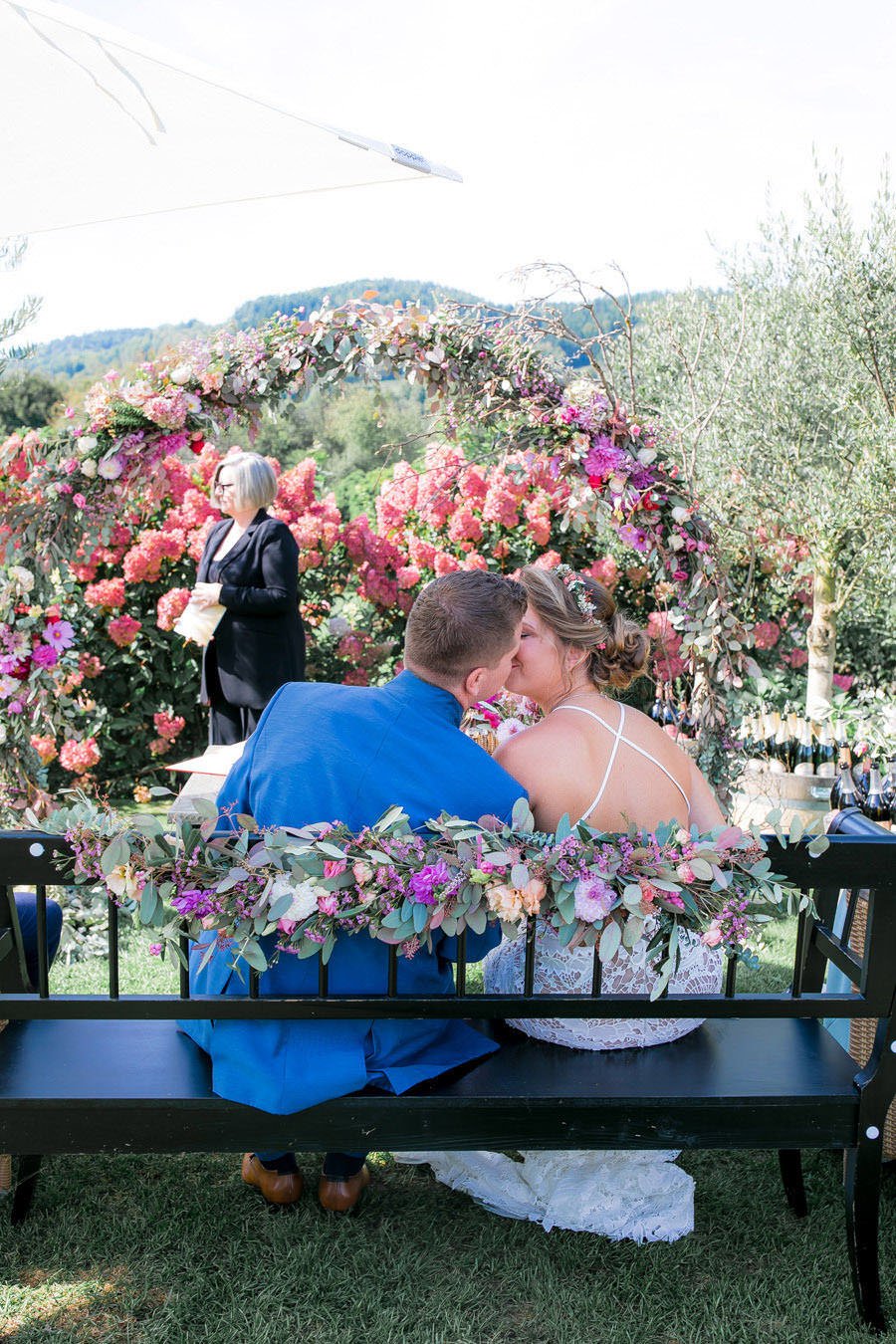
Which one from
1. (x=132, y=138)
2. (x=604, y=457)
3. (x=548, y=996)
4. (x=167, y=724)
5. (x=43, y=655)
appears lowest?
(x=167, y=724)

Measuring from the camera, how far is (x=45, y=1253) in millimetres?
2363

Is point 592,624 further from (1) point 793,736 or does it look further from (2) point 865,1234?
(1) point 793,736

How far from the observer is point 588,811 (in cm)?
228

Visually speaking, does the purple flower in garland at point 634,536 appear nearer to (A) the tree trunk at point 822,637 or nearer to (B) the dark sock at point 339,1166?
(B) the dark sock at point 339,1166

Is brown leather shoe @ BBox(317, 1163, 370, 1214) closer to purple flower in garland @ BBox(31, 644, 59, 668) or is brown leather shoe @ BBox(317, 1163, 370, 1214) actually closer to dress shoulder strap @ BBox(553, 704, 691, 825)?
dress shoulder strap @ BBox(553, 704, 691, 825)

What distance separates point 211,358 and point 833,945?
2.96 metres

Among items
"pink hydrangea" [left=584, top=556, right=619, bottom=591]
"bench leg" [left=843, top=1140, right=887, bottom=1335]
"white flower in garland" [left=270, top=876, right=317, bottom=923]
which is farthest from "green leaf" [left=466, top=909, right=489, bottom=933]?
"pink hydrangea" [left=584, top=556, right=619, bottom=591]

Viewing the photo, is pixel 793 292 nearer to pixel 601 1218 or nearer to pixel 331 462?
pixel 601 1218

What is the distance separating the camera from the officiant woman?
458 centimetres

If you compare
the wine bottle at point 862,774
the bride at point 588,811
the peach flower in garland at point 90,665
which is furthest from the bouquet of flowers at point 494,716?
the peach flower in garland at point 90,665

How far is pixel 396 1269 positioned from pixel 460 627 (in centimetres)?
139

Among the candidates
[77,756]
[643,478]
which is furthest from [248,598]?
[643,478]

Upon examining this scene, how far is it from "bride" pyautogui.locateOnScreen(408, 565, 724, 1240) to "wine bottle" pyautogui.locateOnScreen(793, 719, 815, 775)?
3553mm

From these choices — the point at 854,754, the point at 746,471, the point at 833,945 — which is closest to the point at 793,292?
the point at 746,471
